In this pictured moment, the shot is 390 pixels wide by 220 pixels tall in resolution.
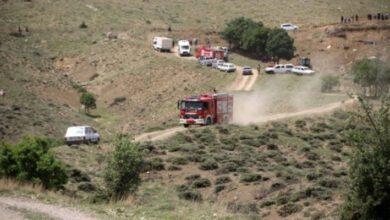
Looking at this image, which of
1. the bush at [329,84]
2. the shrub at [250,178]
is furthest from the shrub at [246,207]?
the bush at [329,84]

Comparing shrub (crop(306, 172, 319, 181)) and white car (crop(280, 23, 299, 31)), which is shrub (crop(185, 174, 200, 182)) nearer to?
shrub (crop(306, 172, 319, 181))

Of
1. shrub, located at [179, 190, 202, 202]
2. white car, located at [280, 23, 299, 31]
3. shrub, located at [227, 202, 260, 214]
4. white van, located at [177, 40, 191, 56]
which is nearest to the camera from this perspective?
shrub, located at [227, 202, 260, 214]

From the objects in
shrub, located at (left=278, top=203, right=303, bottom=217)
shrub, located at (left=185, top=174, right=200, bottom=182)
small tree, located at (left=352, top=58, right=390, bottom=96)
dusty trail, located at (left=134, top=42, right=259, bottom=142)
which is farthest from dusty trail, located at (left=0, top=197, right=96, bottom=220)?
small tree, located at (left=352, top=58, right=390, bottom=96)

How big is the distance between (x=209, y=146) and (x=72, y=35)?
6382cm

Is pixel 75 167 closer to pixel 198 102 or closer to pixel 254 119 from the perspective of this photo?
pixel 198 102

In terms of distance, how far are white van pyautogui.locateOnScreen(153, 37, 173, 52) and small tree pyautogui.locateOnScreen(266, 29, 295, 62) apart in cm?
1347

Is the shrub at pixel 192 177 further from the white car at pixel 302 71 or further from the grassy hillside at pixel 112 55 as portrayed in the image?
the white car at pixel 302 71

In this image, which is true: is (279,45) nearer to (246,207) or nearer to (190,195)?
(190,195)

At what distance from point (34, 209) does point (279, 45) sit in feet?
258

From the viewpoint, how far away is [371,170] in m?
21.9

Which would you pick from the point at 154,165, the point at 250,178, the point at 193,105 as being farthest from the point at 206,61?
the point at 250,178

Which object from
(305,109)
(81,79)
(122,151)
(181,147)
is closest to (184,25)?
(81,79)

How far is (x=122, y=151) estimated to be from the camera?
28.2m

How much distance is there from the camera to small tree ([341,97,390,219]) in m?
21.8
